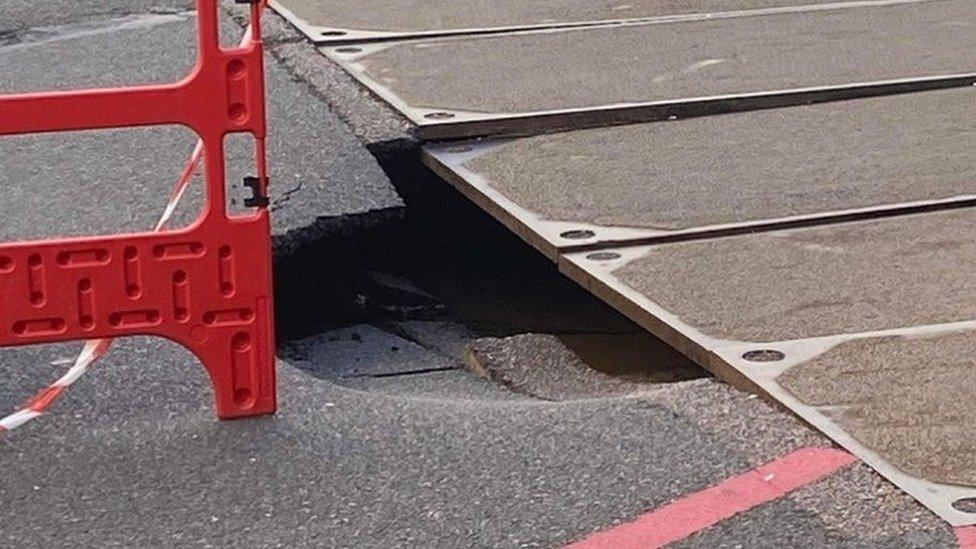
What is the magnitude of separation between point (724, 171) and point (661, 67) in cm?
126

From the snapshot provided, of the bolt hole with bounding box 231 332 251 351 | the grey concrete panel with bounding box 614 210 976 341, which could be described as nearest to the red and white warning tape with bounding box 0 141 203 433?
the bolt hole with bounding box 231 332 251 351

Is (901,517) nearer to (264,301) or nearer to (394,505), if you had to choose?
(394,505)

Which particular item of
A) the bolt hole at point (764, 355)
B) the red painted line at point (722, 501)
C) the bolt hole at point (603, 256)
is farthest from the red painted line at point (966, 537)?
the bolt hole at point (603, 256)

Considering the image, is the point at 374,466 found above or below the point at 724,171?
below

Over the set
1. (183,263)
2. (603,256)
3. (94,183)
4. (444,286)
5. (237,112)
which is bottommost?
Answer: (444,286)

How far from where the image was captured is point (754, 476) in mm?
3311

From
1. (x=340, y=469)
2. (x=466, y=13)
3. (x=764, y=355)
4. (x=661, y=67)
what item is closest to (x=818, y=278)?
(x=764, y=355)

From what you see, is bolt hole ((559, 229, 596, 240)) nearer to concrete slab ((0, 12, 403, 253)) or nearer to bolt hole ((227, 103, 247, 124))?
concrete slab ((0, 12, 403, 253))

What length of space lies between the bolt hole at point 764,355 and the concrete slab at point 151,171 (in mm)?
1713

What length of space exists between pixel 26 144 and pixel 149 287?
8.20ft

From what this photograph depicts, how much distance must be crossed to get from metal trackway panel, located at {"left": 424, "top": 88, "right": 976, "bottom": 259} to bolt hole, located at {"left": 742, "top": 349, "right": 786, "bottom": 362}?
32.8 inches

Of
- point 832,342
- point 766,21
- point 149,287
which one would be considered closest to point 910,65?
point 766,21

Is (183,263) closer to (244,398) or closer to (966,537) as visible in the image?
(244,398)

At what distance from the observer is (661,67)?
6.34 m
